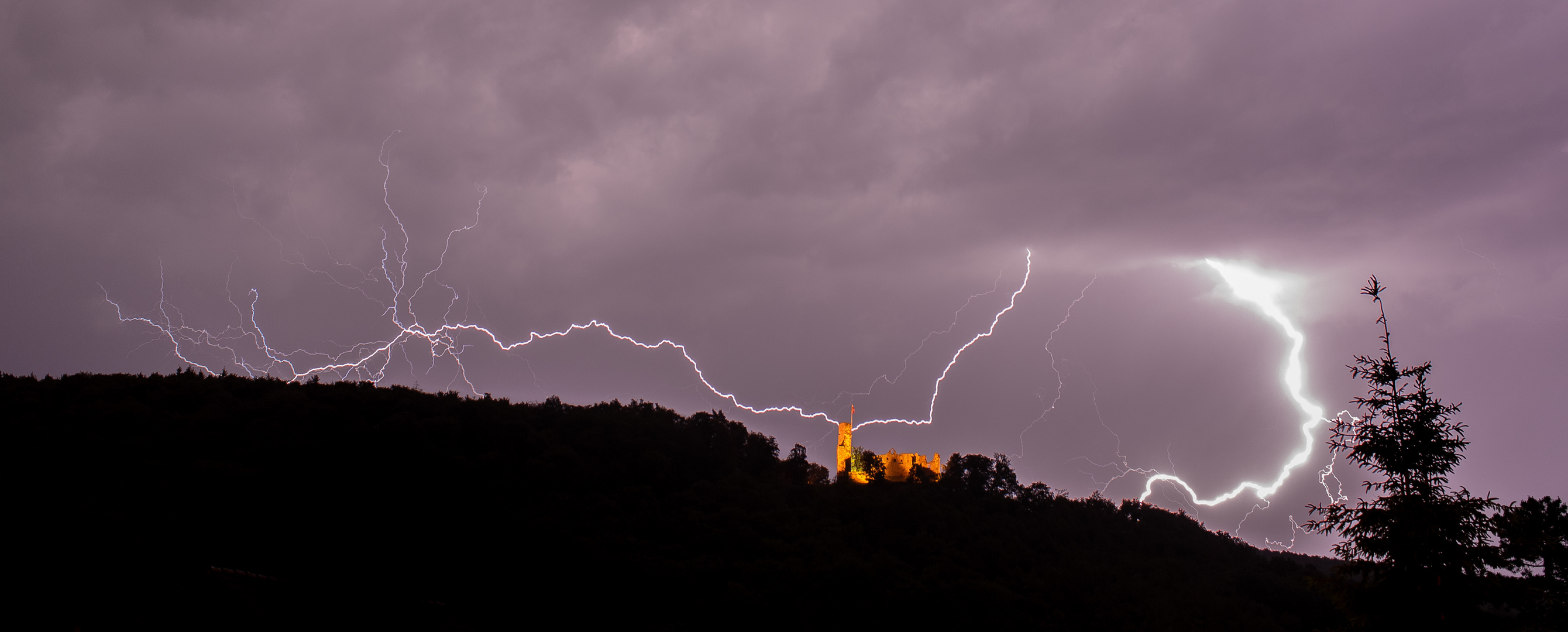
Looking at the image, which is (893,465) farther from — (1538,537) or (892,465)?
(1538,537)

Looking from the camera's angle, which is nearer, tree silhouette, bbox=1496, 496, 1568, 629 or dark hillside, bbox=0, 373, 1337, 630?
tree silhouette, bbox=1496, 496, 1568, 629

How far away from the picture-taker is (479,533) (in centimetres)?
2627

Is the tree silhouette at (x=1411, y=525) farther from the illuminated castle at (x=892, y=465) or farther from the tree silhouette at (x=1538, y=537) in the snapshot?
the illuminated castle at (x=892, y=465)

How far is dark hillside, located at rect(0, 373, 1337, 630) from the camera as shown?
17000 mm

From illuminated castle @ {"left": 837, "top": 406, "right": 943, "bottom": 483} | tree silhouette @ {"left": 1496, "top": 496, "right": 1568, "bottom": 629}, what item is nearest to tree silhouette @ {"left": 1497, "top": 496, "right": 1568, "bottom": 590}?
tree silhouette @ {"left": 1496, "top": 496, "right": 1568, "bottom": 629}

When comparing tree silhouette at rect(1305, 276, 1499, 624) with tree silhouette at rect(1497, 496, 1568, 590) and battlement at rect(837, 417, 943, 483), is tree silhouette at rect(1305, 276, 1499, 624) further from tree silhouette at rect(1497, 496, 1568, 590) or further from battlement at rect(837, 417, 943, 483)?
battlement at rect(837, 417, 943, 483)

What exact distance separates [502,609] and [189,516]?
8.53 metres

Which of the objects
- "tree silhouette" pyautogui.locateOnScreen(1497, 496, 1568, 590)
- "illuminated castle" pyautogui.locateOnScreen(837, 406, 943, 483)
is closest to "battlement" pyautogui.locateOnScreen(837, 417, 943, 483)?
"illuminated castle" pyautogui.locateOnScreen(837, 406, 943, 483)

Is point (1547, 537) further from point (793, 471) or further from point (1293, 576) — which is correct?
point (793, 471)

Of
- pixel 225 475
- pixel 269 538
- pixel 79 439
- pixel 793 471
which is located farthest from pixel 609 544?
pixel 793 471

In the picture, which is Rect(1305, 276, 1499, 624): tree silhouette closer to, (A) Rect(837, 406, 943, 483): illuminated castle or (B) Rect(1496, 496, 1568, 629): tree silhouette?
(B) Rect(1496, 496, 1568, 629): tree silhouette

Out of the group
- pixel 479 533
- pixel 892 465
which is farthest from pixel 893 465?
pixel 479 533

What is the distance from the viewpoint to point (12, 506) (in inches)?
744

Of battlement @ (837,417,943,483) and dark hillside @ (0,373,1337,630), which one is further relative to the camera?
battlement @ (837,417,943,483)
